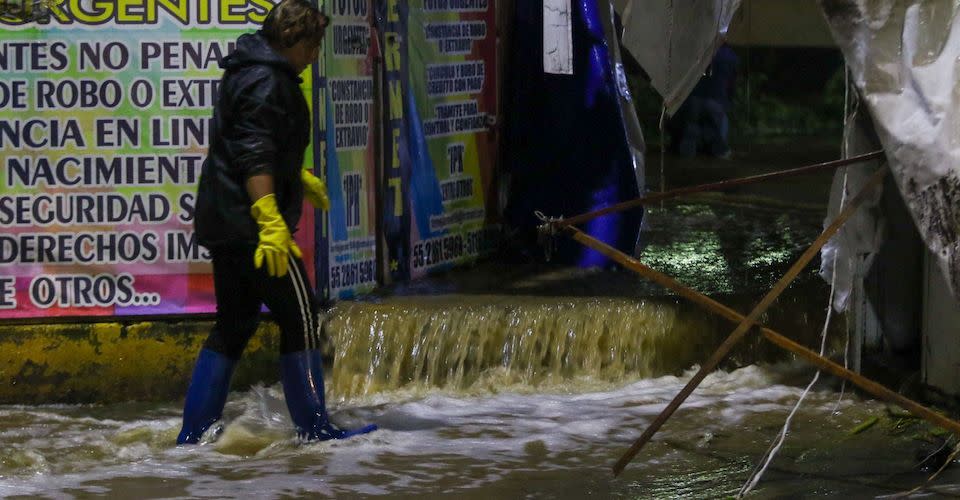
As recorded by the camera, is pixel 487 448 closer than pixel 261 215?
No

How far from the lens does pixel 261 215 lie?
5.92 m

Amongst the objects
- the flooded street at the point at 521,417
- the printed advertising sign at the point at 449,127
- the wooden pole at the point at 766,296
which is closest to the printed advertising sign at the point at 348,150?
the flooded street at the point at 521,417

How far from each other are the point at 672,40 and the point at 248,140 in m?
2.25

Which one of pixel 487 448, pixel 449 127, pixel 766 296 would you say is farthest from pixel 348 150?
pixel 766 296

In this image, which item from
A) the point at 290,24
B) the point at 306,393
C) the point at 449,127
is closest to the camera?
the point at 290,24

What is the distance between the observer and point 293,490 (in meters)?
5.77

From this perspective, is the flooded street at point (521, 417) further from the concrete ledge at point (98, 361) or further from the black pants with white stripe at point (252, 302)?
the black pants with white stripe at point (252, 302)

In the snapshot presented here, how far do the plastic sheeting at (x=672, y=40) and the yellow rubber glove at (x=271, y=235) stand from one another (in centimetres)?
211

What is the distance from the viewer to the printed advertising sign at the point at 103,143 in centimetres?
715

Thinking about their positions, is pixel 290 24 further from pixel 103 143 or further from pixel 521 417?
pixel 521 417

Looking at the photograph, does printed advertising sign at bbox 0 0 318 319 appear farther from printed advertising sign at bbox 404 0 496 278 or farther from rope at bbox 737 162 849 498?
rope at bbox 737 162 849 498

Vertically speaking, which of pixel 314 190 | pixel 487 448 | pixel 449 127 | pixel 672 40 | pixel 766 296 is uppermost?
pixel 672 40

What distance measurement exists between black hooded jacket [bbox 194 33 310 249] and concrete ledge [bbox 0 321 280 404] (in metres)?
1.30

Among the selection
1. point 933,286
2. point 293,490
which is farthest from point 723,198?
point 293,490
